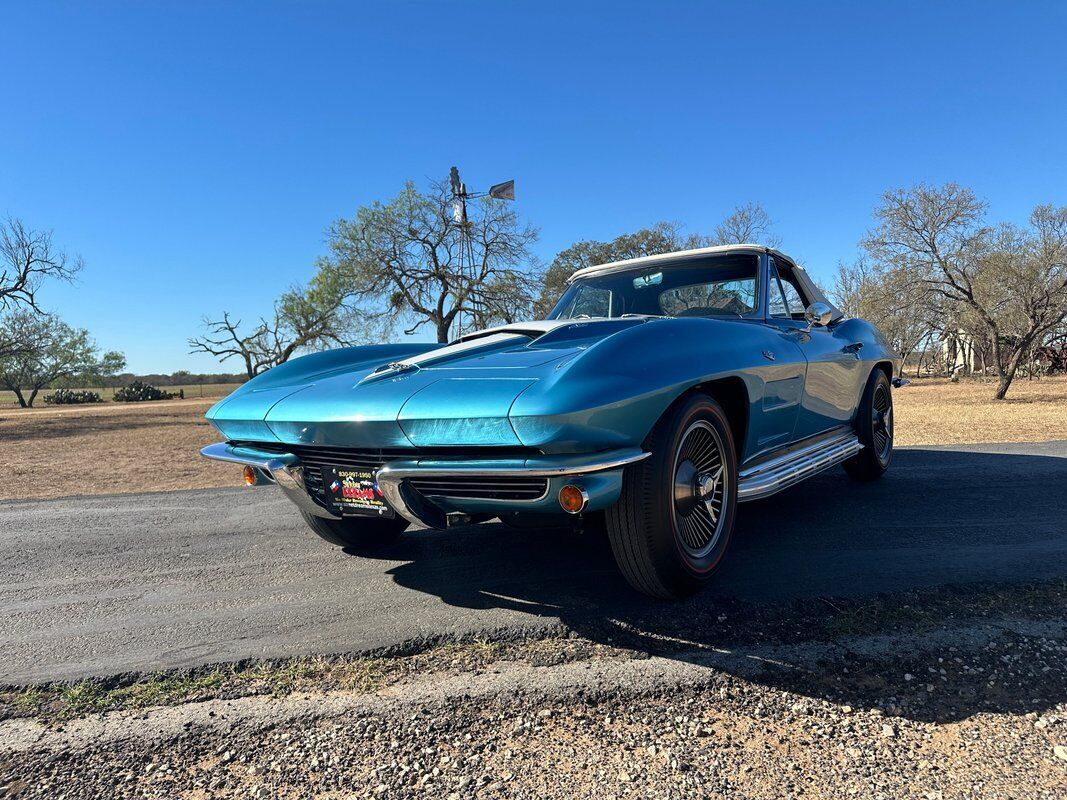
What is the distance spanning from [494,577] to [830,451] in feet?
7.25

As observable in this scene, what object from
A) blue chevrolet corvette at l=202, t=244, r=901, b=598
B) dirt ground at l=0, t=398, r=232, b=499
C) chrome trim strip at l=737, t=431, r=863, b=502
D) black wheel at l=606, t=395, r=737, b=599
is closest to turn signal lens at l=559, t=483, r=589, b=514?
blue chevrolet corvette at l=202, t=244, r=901, b=598

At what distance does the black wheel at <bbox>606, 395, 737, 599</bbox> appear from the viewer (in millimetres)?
2322

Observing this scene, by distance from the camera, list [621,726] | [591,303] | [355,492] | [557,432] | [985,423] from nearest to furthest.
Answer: [621,726] < [557,432] < [355,492] < [591,303] < [985,423]

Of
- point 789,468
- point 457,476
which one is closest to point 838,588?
point 789,468

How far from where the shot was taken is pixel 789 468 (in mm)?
3252

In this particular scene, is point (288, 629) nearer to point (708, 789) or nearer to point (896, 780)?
point (708, 789)

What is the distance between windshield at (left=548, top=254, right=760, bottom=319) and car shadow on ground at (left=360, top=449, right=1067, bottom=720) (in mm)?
1349

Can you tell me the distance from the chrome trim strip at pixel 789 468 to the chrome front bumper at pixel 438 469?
95cm

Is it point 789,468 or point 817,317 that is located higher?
point 817,317

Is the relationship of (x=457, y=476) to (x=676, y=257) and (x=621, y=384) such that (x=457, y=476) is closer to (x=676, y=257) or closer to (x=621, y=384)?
(x=621, y=384)

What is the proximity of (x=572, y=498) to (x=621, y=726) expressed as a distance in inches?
27.0

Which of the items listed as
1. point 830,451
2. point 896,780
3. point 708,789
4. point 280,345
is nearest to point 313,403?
point 708,789

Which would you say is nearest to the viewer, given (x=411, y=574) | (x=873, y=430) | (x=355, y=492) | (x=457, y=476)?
(x=457, y=476)

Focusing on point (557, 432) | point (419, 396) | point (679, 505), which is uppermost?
point (419, 396)
